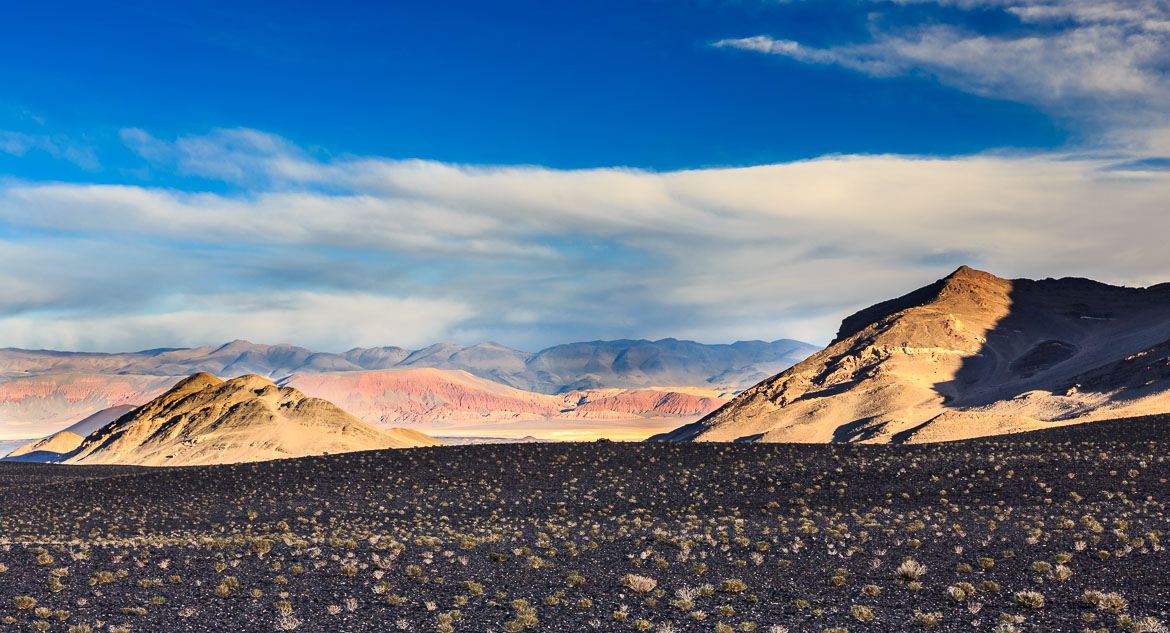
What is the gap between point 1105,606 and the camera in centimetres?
1392

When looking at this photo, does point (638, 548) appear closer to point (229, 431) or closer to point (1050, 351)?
point (229, 431)

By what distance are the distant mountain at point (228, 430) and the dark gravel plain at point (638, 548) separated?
49768 mm

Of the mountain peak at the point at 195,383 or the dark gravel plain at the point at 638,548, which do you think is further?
the mountain peak at the point at 195,383

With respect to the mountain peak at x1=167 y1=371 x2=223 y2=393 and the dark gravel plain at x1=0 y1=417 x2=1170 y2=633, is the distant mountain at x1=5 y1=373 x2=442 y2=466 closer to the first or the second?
the mountain peak at x1=167 y1=371 x2=223 y2=393

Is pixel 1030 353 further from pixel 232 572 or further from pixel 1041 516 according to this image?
pixel 232 572

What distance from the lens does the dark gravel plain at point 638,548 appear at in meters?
14.8

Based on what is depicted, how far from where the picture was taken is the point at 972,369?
356 feet

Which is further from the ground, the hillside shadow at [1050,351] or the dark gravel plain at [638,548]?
the hillside shadow at [1050,351]

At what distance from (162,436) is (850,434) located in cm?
7121

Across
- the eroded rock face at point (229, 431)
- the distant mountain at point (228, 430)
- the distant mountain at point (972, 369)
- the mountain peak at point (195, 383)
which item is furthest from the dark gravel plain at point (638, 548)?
the mountain peak at point (195, 383)

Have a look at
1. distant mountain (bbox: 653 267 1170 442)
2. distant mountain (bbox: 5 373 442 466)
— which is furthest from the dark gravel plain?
distant mountain (bbox: 5 373 442 466)

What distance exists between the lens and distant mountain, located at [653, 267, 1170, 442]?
76.1m

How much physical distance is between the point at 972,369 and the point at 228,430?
87191mm

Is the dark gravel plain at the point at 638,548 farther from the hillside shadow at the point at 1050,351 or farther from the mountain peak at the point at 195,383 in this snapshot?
the mountain peak at the point at 195,383
